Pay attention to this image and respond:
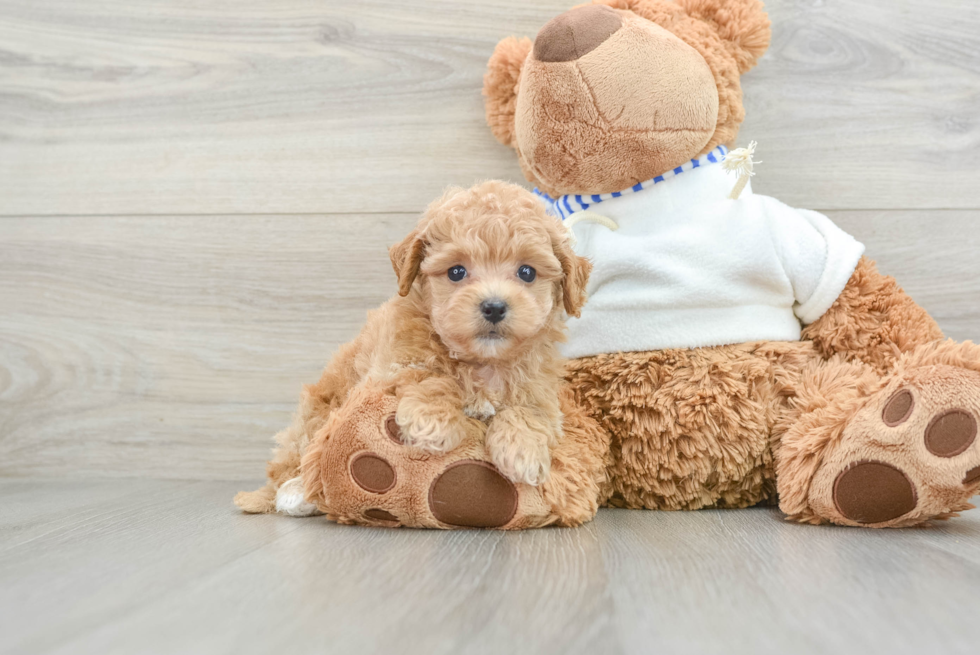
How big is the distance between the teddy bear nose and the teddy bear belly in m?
0.47

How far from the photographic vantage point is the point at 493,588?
2.35ft

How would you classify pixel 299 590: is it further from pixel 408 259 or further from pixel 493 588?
pixel 408 259

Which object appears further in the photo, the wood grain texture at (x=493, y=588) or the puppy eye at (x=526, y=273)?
the puppy eye at (x=526, y=273)

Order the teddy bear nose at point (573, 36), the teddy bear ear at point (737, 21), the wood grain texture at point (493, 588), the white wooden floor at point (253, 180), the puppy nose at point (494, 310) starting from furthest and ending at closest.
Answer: the white wooden floor at point (253, 180) < the teddy bear ear at point (737, 21) < the teddy bear nose at point (573, 36) < the puppy nose at point (494, 310) < the wood grain texture at point (493, 588)

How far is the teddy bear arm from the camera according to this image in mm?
1134

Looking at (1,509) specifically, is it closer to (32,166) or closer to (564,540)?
(32,166)

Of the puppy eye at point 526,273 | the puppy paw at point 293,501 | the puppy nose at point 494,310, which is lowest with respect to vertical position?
the puppy paw at point 293,501

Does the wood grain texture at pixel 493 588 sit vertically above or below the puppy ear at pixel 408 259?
below

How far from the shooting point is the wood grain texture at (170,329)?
151 centimetres

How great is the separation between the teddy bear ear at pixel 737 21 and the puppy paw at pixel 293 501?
1.00 metres

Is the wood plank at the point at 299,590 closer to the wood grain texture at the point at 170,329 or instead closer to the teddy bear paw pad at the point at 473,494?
the teddy bear paw pad at the point at 473,494

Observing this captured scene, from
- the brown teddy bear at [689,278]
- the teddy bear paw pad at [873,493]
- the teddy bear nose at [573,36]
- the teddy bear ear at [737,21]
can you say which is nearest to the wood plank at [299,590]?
the brown teddy bear at [689,278]

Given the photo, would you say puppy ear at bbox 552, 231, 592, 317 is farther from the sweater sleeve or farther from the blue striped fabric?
the sweater sleeve

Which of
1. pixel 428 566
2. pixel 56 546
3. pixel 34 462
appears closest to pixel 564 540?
pixel 428 566
